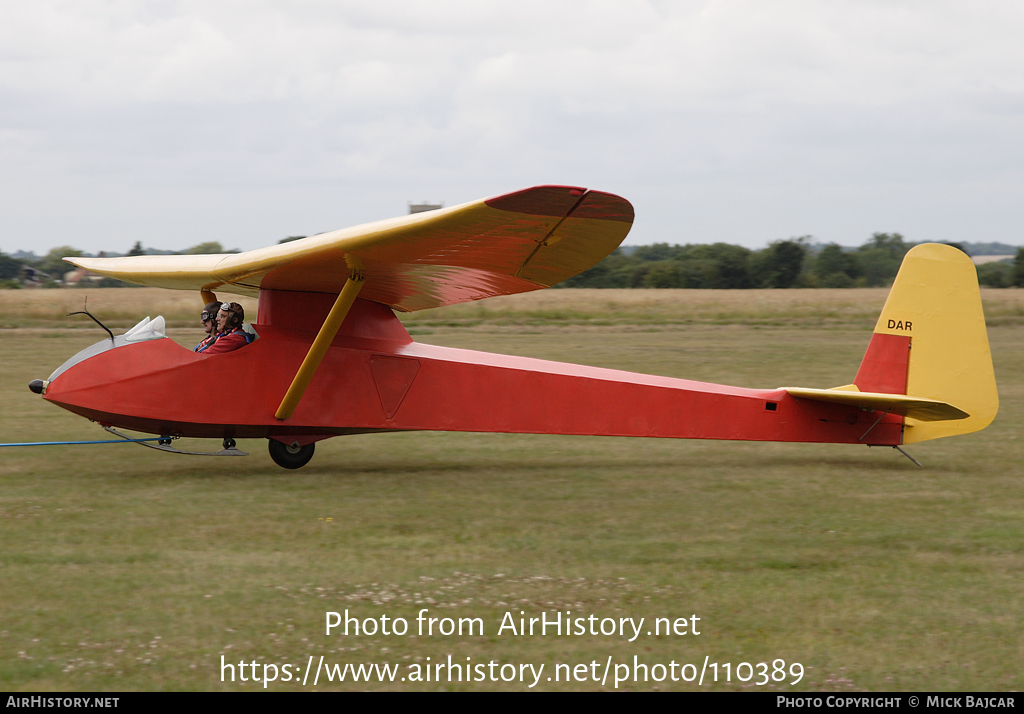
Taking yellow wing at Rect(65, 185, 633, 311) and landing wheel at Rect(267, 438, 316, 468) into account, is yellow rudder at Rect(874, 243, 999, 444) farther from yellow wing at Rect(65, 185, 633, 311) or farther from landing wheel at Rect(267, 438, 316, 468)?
landing wheel at Rect(267, 438, 316, 468)

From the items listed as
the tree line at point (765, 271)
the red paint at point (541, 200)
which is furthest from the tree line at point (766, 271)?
the red paint at point (541, 200)

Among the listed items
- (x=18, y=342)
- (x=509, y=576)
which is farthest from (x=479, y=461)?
(x=18, y=342)

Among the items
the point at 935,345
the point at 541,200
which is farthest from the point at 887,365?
the point at 541,200

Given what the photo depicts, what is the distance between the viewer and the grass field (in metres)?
4.19

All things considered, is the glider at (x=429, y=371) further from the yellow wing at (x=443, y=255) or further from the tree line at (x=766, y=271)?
the tree line at (x=766, y=271)

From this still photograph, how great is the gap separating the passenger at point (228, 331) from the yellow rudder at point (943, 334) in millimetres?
6346

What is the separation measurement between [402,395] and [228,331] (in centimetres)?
170

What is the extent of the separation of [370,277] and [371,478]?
1939mm

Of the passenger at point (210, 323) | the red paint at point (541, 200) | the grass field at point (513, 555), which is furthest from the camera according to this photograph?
the passenger at point (210, 323)

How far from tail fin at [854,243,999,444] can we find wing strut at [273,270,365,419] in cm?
528

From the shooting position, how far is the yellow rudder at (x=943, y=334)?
8.81 metres

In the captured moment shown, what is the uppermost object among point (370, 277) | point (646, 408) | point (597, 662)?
point (370, 277)

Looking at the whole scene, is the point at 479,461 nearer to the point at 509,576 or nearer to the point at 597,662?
the point at 509,576

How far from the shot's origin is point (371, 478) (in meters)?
8.23
